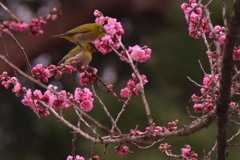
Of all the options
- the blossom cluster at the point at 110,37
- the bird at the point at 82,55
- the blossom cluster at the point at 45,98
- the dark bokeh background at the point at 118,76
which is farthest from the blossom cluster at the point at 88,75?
the dark bokeh background at the point at 118,76

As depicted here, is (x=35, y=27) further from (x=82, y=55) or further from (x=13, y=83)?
(x=82, y=55)

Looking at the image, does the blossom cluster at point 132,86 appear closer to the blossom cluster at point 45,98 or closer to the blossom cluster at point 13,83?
the blossom cluster at point 45,98

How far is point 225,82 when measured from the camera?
2.47 meters

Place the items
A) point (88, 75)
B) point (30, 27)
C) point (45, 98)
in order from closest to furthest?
point (30, 27) < point (88, 75) < point (45, 98)

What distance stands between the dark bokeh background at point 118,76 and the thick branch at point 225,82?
605cm

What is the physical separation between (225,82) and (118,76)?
9170mm

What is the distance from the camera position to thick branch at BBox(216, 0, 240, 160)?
7.75 ft

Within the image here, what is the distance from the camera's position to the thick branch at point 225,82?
236cm

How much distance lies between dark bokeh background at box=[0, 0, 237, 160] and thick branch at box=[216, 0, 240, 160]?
6048 millimetres

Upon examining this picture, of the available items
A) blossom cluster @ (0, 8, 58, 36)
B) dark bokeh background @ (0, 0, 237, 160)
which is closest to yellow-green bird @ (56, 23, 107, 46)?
blossom cluster @ (0, 8, 58, 36)

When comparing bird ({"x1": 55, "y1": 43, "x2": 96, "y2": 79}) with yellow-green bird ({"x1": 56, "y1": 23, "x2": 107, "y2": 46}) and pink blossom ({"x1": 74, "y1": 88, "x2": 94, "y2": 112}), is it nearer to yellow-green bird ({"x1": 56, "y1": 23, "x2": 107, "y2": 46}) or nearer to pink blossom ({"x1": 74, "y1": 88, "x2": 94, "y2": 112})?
yellow-green bird ({"x1": 56, "y1": 23, "x2": 107, "y2": 46})

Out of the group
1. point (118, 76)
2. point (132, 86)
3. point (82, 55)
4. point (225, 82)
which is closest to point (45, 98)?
point (132, 86)

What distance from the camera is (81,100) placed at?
3.18m

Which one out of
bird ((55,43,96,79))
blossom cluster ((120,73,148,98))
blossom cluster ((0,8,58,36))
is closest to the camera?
blossom cluster ((0,8,58,36))
